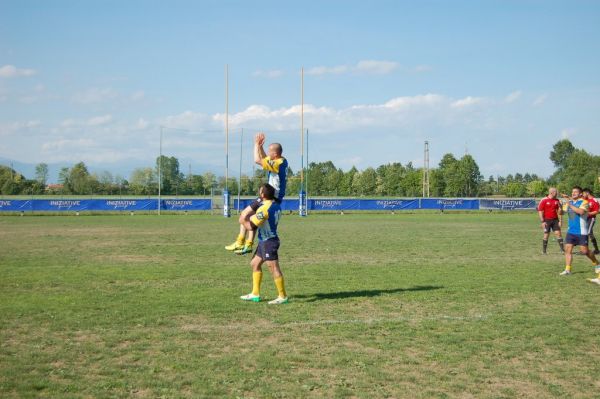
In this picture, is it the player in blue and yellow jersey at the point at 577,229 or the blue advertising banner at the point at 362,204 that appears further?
the blue advertising banner at the point at 362,204

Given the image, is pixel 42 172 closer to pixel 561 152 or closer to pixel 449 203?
pixel 449 203

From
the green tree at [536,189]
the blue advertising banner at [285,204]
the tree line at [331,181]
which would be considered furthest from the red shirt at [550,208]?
the green tree at [536,189]

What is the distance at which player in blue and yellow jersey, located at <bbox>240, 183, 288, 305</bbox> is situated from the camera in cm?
1077

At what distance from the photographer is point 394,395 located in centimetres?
597

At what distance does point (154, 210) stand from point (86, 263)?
40639mm

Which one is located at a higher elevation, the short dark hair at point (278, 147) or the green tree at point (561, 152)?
the green tree at point (561, 152)

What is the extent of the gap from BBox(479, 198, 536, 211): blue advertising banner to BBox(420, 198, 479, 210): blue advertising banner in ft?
3.43

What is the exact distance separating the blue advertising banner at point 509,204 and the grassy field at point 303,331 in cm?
4676

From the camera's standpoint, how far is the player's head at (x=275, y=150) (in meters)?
10.9

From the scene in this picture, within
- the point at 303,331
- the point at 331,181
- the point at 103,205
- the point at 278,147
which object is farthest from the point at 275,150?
the point at 331,181

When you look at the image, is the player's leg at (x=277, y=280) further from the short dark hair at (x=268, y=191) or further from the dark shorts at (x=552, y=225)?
the dark shorts at (x=552, y=225)

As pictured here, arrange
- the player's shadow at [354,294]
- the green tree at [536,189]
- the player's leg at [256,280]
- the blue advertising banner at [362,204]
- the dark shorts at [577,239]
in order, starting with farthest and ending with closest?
the green tree at [536,189] < the blue advertising banner at [362,204] < the dark shorts at [577,239] < the player's shadow at [354,294] < the player's leg at [256,280]

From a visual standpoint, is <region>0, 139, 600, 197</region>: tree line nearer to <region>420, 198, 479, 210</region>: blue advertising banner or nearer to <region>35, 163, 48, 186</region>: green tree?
<region>35, 163, 48, 186</region>: green tree

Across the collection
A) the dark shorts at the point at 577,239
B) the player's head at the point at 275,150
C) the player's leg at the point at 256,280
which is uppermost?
the player's head at the point at 275,150
